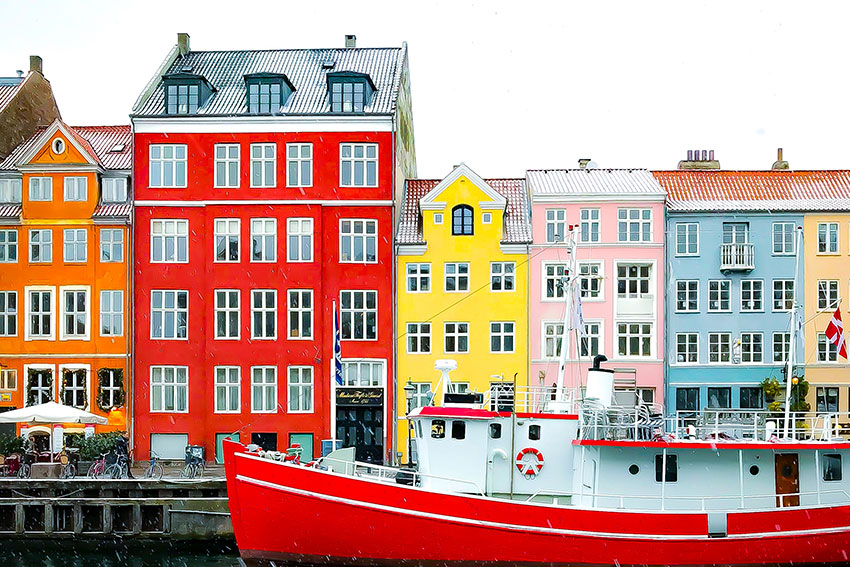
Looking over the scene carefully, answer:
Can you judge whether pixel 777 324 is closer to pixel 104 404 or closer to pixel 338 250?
pixel 338 250

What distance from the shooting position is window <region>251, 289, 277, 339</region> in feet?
136

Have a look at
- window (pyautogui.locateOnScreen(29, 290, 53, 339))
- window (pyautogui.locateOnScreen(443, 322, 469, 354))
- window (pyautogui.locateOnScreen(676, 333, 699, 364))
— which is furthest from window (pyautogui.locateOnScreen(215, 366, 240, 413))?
window (pyautogui.locateOnScreen(676, 333, 699, 364))

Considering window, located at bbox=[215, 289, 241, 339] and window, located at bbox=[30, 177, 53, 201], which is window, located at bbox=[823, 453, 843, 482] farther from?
window, located at bbox=[30, 177, 53, 201]

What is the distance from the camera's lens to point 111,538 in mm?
33031

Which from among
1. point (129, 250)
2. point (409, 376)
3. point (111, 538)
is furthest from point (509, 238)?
point (111, 538)

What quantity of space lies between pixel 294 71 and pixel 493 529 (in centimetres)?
2535

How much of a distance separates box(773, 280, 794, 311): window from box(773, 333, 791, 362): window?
1.09m

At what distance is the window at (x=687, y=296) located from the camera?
1693 inches

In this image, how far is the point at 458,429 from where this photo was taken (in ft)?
89.2

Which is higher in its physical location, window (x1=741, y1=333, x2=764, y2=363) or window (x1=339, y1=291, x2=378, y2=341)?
window (x1=339, y1=291, x2=378, y2=341)

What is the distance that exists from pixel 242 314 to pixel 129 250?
5291mm

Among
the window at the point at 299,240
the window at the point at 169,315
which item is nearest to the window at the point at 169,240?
the window at the point at 169,315

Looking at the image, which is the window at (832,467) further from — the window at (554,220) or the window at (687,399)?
the window at (554,220)

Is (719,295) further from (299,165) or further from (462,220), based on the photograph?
(299,165)
